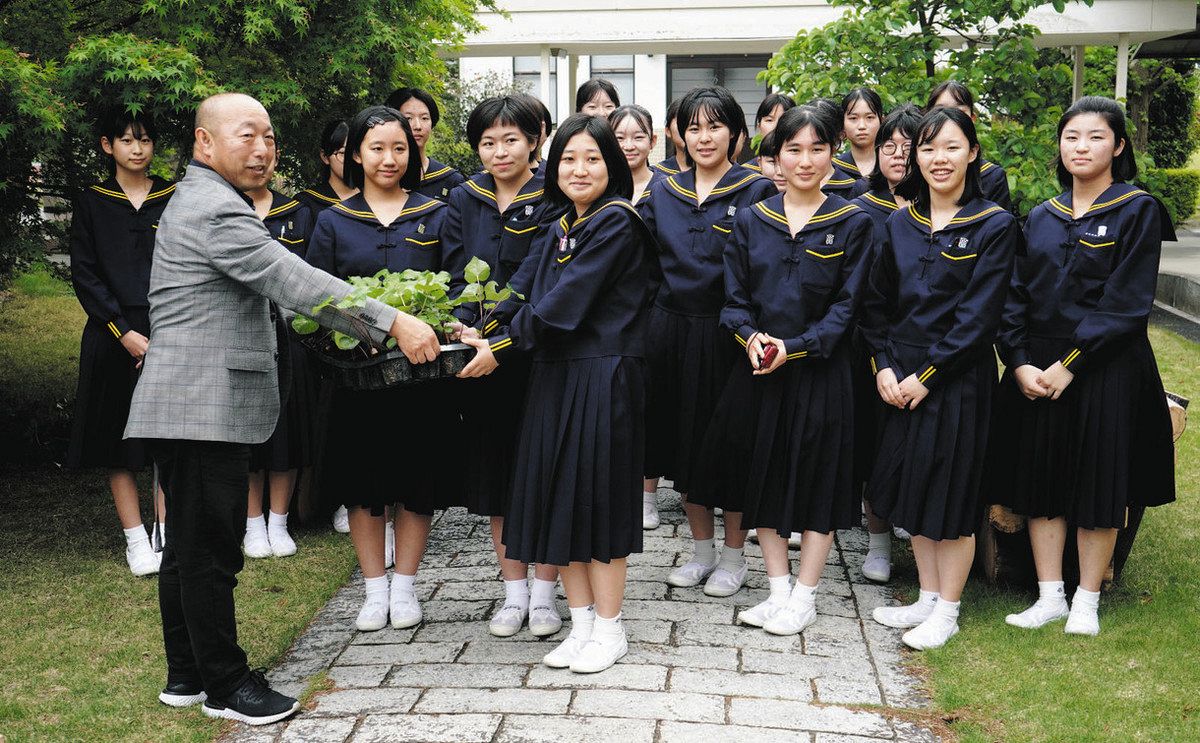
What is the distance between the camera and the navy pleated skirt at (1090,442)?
15.9 feet

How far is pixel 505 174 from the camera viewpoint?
196 inches

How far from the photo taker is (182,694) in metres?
4.32

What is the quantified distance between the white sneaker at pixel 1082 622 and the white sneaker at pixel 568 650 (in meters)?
1.96

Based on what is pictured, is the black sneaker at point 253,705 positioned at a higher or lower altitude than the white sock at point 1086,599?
lower

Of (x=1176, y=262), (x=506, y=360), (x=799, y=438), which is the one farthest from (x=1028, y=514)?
(x=1176, y=262)

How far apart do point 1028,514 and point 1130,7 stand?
463 inches

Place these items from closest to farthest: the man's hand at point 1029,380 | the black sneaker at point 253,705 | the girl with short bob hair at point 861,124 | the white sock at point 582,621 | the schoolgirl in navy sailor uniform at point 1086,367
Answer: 1. the black sneaker at point 253,705
2. the white sock at point 582,621
3. the schoolgirl in navy sailor uniform at point 1086,367
4. the man's hand at point 1029,380
5. the girl with short bob hair at point 861,124

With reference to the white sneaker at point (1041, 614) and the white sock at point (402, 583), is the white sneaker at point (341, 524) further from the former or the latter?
the white sneaker at point (1041, 614)

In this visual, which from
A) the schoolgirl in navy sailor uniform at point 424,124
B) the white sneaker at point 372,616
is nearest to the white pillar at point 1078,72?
the schoolgirl in navy sailor uniform at point 424,124

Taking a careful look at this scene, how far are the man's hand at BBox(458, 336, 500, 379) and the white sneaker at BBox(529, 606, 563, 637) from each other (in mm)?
1129

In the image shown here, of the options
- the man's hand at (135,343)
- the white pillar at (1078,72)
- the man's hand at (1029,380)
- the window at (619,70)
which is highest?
the window at (619,70)

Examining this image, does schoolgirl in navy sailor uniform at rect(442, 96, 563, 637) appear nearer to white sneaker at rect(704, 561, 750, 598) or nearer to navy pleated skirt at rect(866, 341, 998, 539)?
white sneaker at rect(704, 561, 750, 598)

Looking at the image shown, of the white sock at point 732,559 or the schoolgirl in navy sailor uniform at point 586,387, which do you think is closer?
the schoolgirl in navy sailor uniform at point 586,387

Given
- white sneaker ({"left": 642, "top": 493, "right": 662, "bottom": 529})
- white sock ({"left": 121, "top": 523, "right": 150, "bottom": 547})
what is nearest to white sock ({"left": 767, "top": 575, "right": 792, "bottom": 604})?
white sneaker ({"left": 642, "top": 493, "right": 662, "bottom": 529})
